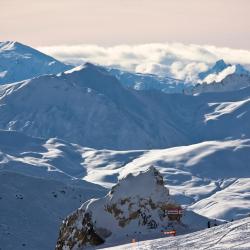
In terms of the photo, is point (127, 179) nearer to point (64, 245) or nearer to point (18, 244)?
point (64, 245)

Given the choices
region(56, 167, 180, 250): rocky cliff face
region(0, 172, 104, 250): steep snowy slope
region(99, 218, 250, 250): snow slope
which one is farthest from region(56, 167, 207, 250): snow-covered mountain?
region(0, 172, 104, 250): steep snowy slope

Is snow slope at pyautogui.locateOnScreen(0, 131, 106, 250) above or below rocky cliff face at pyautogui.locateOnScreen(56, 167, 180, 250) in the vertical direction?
above

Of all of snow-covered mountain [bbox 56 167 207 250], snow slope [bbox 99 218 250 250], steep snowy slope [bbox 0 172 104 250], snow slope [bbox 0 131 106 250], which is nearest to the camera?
snow slope [bbox 99 218 250 250]

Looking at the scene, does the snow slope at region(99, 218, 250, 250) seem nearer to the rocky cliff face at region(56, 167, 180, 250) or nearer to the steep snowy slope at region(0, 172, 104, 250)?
the rocky cliff face at region(56, 167, 180, 250)

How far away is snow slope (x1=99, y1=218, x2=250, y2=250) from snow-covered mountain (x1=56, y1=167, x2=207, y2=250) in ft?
12.6

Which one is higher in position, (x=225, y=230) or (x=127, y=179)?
(x=127, y=179)

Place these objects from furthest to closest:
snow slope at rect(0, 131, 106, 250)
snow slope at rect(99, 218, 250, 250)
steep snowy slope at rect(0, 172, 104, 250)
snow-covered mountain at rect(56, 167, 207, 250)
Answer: snow slope at rect(0, 131, 106, 250)
steep snowy slope at rect(0, 172, 104, 250)
snow-covered mountain at rect(56, 167, 207, 250)
snow slope at rect(99, 218, 250, 250)

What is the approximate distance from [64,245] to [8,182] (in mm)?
60992

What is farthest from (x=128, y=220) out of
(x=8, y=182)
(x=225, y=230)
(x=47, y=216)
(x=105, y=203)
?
(x=8, y=182)

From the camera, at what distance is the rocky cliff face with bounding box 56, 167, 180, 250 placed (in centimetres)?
3919

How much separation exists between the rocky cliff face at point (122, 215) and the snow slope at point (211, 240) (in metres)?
3.99

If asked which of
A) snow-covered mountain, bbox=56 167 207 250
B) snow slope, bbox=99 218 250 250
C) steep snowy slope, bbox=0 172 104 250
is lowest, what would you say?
snow slope, bbox=99 218 250 250

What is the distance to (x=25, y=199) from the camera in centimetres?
9525

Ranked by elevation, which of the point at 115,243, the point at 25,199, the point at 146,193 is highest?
the point at 25,199
